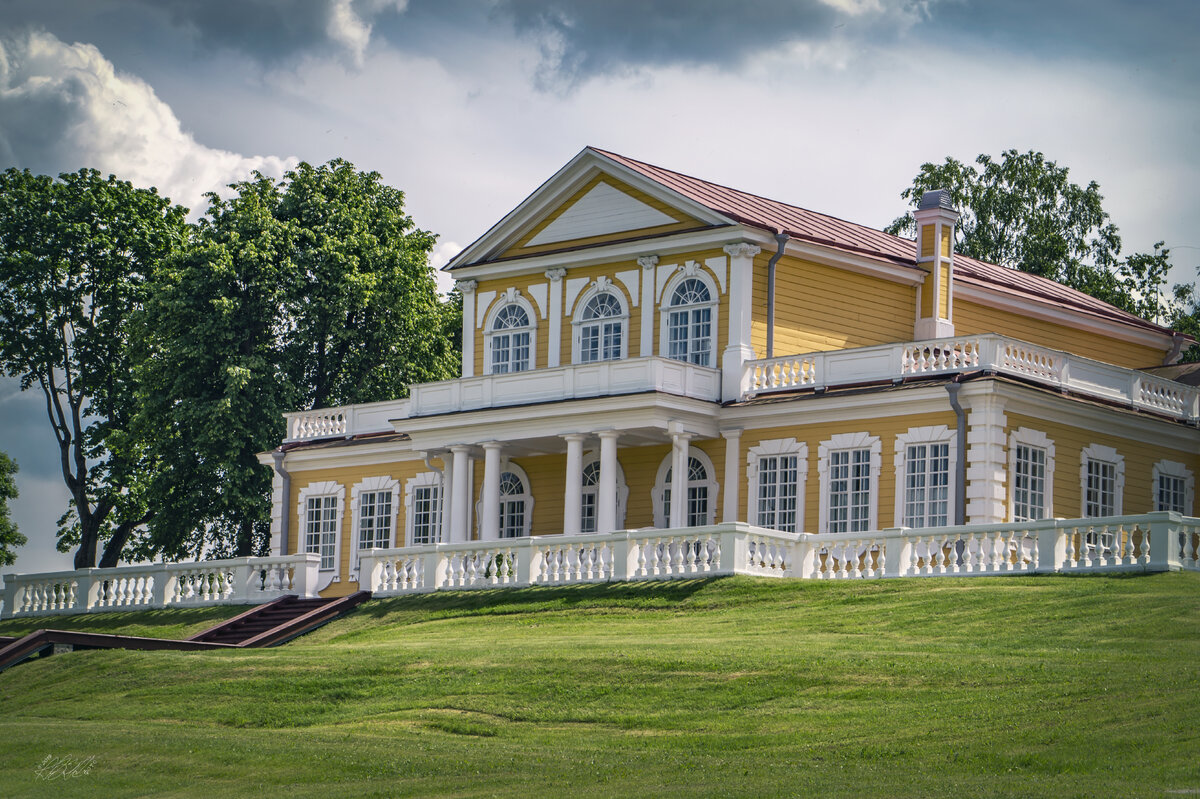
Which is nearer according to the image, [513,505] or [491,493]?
[491,493]

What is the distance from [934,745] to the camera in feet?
62.6

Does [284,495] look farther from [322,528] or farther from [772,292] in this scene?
[772,292]

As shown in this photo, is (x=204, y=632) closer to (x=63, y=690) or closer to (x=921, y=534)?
(x=63, y=690)

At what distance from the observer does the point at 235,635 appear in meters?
37.1

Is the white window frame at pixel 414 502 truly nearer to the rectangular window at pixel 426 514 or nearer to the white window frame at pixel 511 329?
the rectangular window at pixel 426 514

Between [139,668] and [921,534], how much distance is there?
1305 centimetres

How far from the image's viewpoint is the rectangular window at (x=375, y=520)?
153ft

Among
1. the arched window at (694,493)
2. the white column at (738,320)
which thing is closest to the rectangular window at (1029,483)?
the white column at (738,320)

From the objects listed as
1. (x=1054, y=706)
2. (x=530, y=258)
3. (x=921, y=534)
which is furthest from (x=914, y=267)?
(x=1054, y=706)

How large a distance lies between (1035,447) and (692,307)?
8.81m

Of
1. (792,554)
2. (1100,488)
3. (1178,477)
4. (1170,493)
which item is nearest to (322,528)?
(792,554)

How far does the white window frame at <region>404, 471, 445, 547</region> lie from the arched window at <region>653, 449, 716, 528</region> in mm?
6587

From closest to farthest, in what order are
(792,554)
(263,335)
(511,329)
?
(792,554)
(511,329)
(263,335)

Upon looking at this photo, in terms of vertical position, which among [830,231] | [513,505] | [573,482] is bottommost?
[513,505]
